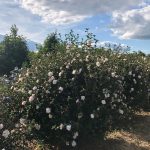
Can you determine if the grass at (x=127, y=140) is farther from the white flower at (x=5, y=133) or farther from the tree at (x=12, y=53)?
the tree at (x=12, y=53)

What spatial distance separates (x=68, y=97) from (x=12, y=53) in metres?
20.3

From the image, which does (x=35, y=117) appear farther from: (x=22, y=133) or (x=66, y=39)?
(x=66, y=39)

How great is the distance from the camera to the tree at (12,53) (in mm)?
27609

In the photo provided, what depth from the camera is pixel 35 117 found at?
8.66 m

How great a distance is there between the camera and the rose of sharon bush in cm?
846

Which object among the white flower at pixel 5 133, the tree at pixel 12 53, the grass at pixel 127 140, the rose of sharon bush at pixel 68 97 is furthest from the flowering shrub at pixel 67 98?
the tree at pixel 12 53

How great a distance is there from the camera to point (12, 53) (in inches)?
1117

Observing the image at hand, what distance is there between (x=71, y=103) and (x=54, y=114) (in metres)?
0.42

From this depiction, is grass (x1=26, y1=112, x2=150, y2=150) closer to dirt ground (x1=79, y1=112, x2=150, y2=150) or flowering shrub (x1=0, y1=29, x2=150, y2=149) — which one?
dirt ground (x1=79, y1=112, x2=150, y2=150)

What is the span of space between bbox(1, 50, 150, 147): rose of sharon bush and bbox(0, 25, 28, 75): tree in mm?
18081

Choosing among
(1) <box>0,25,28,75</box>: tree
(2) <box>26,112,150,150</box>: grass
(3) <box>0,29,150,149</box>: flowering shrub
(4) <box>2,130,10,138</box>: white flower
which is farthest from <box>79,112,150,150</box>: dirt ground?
(1) <box>0,25,28,75</box>: tree

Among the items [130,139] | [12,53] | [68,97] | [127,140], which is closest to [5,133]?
[68,97]

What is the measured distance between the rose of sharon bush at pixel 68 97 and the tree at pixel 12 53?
1808cm

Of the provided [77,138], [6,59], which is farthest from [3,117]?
[6,59]
